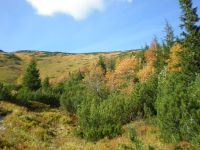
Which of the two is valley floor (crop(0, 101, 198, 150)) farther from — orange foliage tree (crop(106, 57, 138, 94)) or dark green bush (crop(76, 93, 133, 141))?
orange foliage tree (crop(106, 57, 138, 94))

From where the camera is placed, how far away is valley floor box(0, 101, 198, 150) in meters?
15.5

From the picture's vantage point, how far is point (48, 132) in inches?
979

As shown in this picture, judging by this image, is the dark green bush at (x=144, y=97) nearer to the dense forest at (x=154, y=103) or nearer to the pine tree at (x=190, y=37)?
the dense forest at (x=154, y=103)

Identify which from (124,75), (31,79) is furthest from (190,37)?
(124,75)

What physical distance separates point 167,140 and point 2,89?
23798mm

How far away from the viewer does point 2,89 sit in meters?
34.8

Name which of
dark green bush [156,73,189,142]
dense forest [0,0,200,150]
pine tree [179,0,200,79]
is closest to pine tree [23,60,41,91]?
dense forest [0,0,200,150]

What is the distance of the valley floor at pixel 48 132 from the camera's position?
15516 mm

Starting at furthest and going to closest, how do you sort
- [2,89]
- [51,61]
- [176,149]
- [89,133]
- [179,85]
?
[51,61]
[2,89]
[89,133]
[179,85]
[176,149]

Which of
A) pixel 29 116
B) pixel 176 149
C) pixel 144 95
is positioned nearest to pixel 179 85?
pixel 176 149

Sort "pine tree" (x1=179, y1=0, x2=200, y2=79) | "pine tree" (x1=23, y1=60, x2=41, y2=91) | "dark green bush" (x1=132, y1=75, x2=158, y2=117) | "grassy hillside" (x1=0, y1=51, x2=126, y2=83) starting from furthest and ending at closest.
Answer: "grassy hillside" (x1=0, y1=51, x2=126, y2=83), "pine tree" (x1=23, y1=60, x2=41, y2=91), "pine tree" (x1=179, y1=0, x2=200, y2=79), "dark green bush" (x1=132, y1=75, x2=158, y2=117)

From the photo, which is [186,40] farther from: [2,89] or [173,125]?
[173,125]

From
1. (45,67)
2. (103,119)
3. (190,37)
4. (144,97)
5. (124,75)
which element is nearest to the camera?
(103,119)

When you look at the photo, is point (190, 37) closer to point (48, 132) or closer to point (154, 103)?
point (154, 103)
